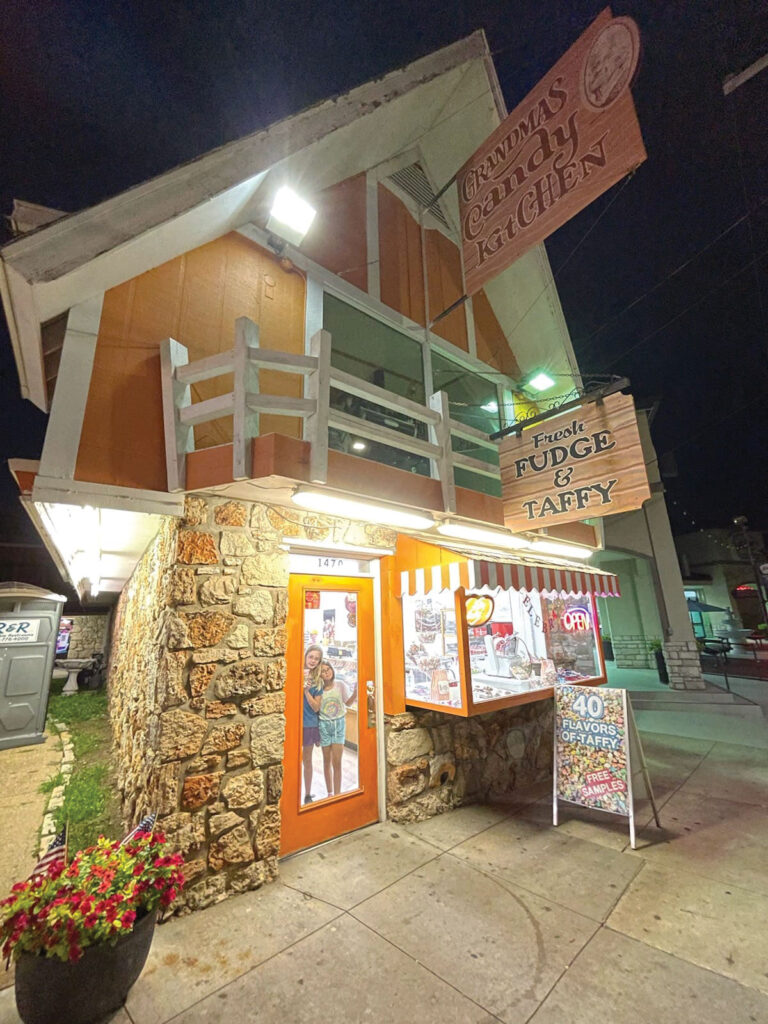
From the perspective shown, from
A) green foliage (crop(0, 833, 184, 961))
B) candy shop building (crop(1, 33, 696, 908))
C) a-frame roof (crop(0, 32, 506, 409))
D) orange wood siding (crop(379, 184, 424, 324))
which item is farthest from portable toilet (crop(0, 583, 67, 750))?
orange wood siding (crop(379, 184, 424, 324))

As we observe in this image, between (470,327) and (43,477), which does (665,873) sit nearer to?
(43,477)

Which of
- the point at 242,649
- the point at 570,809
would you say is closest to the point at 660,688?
the point at 570,809

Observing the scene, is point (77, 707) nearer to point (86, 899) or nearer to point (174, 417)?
point (86, 899)

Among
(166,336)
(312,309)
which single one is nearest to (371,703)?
(166,336)

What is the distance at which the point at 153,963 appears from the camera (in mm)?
2777

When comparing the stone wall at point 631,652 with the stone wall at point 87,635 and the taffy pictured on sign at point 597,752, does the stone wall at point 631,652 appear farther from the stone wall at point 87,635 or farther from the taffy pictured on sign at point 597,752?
the stone wall at point 87,635

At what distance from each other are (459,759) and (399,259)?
7736 millimetres

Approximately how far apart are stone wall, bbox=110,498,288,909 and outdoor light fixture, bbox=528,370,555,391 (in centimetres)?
643

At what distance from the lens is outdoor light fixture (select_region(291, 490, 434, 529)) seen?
3805mm

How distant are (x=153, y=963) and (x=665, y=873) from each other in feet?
14.6

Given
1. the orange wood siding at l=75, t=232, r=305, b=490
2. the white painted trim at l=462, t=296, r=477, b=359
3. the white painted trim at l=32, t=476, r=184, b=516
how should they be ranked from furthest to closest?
the white painted trim at l=462, t=296, r=477, b=359 → the orange wood siding at l=75, t=232, r=305, b=490 → the white painted trim at l=32, t=476, r=184, b=516

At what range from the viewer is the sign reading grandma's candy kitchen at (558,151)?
3.82m

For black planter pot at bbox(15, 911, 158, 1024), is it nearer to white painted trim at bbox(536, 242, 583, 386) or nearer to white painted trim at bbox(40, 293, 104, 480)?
white painted trim at bbox(40, 293, 104, 480)

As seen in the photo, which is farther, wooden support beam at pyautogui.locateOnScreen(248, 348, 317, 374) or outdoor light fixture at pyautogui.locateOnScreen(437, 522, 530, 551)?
outdoor light fixture at pyautogui.locateOnScreen(437, 522, 530, 551)
